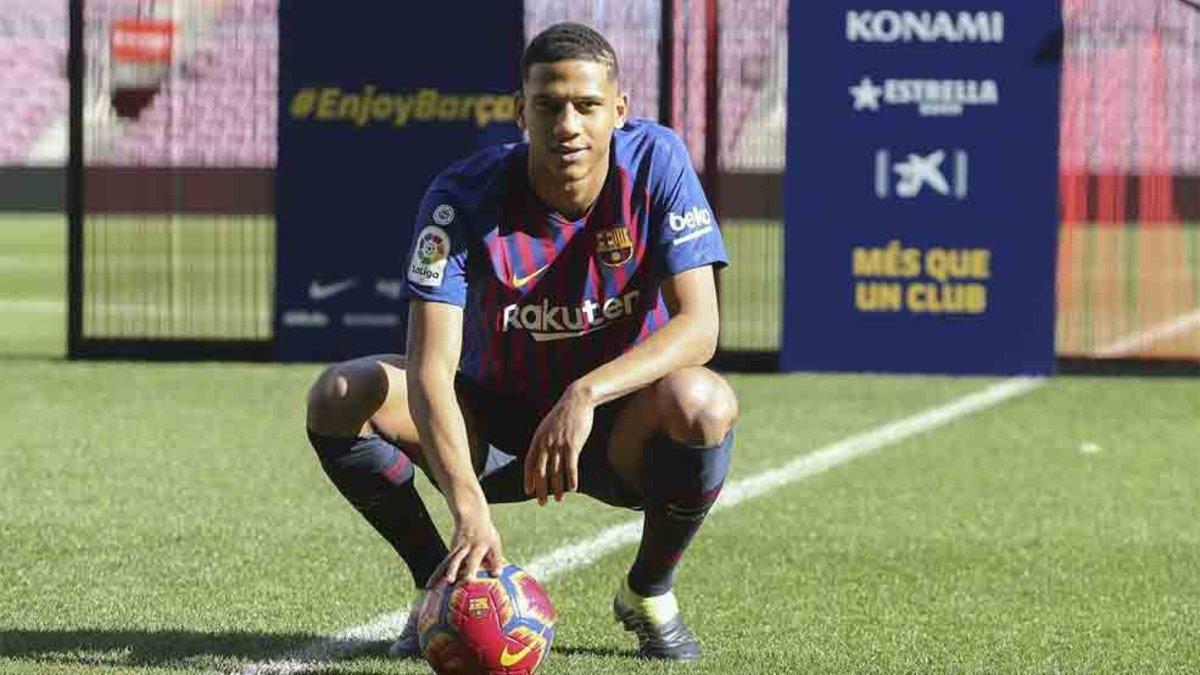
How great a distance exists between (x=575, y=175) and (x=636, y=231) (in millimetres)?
208

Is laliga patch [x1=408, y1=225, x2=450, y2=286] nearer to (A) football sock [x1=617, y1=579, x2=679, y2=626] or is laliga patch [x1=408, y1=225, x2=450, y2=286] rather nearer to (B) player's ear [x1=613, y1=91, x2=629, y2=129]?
(B) player's ear [x1=613, y1=91, x2=629, y2=129]

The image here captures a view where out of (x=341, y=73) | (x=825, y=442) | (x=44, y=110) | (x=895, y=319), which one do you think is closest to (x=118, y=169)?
(x=341, y=73)

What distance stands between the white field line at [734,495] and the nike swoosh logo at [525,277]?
927mm

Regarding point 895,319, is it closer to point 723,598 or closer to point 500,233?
point 723,598

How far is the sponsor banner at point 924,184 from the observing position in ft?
42.0

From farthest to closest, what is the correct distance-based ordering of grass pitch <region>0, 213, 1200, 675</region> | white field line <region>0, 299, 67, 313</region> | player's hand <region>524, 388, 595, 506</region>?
1. white field line <region>0, 299, 67, 313</region>
2. grass pitch <region>0, 213, 1200, 675</region>
3. player's hand <region>524, 388, 595, 506</region>

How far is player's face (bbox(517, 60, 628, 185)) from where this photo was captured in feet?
18.3

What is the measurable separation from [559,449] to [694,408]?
38 centimetres

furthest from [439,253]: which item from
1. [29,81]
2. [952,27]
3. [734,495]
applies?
[29,81]

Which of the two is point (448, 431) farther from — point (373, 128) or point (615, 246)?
point (373, 128)

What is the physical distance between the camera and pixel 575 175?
18.7ft

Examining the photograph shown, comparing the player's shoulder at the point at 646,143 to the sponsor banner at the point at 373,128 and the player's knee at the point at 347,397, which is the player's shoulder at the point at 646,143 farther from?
the sponsor banner at the point at 373,128

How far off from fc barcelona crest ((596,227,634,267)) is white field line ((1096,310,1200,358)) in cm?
796

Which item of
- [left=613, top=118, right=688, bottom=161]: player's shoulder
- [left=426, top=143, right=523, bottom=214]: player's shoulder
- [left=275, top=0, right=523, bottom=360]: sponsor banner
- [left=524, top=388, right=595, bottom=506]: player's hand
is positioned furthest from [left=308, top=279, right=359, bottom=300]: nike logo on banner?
[left=524, top=388, right=595, bottom=506]: player's hand
